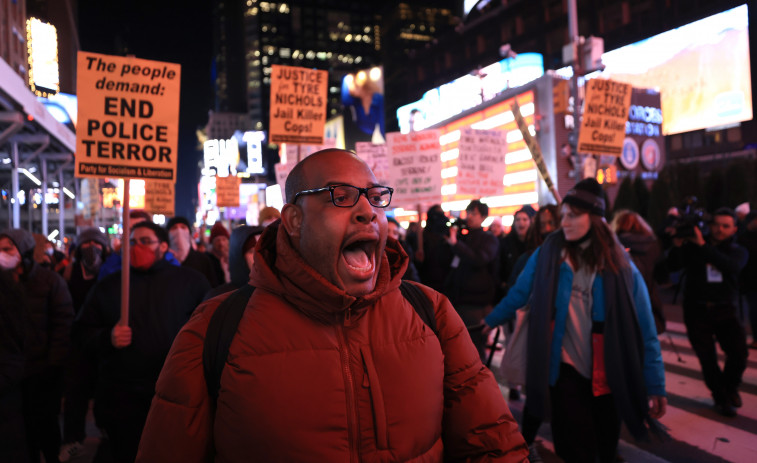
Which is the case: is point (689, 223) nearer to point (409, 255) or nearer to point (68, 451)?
point (409, 255)

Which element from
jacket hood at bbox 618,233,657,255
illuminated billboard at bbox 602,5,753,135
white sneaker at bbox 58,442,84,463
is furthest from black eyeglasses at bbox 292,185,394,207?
illuminated billboard at bbox 602,5,753,135

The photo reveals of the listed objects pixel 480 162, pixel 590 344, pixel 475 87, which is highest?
pixel 475 87

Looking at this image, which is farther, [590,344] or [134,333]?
[134,333]

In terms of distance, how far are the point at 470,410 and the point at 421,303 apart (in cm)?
40

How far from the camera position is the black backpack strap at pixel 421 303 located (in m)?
1.95

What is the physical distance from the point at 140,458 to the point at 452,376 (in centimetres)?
103

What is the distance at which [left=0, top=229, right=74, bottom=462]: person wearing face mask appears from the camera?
4336mm

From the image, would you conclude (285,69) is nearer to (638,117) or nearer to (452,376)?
(452,376)

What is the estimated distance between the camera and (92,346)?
12.5ft

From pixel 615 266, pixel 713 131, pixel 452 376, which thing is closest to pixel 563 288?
pixel 615 266

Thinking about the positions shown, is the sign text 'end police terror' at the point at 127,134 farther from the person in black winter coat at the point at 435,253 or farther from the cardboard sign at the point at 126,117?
the person in black winter coat at the point at 435,253

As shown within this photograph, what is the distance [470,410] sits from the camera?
74.5 inches

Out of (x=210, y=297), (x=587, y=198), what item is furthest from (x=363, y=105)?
(x=210, y=297)

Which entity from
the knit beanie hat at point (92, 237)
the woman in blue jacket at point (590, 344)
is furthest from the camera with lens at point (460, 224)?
the knit beanie hat at point (92, 237)
